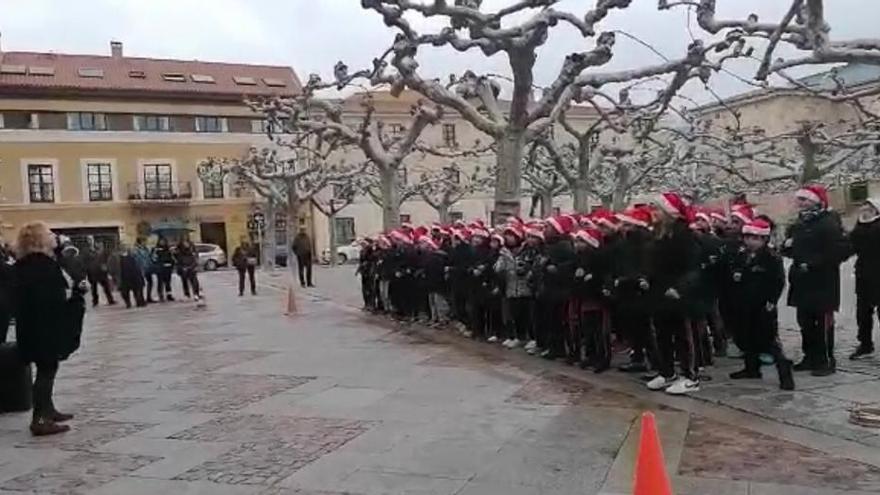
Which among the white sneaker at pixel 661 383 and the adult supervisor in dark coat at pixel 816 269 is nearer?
the white sneaker at pixel 661 383

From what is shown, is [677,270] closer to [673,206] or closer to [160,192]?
[673,206]

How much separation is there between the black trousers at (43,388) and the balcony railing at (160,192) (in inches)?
2198

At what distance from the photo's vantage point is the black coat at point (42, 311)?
25.9ft

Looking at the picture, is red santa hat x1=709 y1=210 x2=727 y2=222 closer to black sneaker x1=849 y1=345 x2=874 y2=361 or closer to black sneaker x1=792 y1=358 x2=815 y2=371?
black sneaker x1=792 y1=358 x2=815 y2=371

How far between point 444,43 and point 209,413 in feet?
26.5

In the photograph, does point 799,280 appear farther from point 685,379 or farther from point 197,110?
point 197,110

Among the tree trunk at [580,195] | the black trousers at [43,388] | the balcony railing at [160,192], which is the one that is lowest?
the black trousers at [43,388]

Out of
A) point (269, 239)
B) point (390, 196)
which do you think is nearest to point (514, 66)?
point (390, 196)

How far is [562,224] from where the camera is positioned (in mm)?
11594

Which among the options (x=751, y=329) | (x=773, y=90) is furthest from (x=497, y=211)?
(x=751, y=329)

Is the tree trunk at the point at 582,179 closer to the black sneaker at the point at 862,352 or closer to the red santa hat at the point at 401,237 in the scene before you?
the red santa hat at the point at 401,237

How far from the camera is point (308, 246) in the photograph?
97.4 feet

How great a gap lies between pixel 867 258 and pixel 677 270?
7.93ft

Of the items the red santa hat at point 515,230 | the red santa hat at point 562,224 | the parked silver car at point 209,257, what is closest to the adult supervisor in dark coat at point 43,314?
the red santa hat at point 562,224
